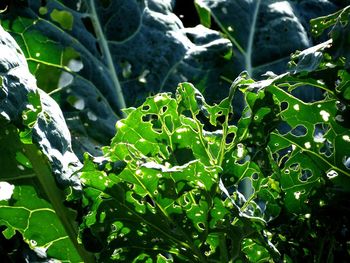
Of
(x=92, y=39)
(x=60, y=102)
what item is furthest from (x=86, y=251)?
(x=92, y=39)

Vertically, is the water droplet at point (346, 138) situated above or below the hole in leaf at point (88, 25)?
above

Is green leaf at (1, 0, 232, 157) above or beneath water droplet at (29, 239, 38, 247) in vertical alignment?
above

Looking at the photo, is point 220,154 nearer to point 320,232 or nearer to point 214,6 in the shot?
point 320,232

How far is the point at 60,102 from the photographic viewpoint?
1.93 meters

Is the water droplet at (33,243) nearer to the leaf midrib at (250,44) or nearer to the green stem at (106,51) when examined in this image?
the green stem at (106,51)

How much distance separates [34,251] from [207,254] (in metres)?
0.45


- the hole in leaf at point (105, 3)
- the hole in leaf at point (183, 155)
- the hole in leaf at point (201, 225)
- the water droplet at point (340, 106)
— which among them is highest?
the water droplet at point (340, 106)

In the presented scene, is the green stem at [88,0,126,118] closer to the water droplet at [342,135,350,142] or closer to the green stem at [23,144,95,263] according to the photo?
the green stem at [23,144,95,263]

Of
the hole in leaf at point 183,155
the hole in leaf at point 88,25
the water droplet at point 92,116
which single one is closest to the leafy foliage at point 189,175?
the hole in leaf at point 183,155

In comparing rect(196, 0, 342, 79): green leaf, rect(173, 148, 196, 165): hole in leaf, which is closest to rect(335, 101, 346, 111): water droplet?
rect(173, 148, 196, 165): hole in leaf

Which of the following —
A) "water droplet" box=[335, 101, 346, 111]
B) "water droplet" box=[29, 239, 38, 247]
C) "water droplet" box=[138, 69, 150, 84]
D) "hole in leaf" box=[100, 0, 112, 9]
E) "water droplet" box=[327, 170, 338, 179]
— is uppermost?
"water droplet" box=[335, 101, 346, 111]

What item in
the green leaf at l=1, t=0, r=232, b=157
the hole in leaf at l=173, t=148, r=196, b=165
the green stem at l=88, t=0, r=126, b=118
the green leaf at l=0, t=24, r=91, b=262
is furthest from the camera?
the green stem at l=88, t=0, r=126, b=118

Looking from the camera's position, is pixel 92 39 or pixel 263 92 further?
pixel 92 39

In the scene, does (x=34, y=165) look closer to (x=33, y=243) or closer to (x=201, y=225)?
(x=33, y=243)
